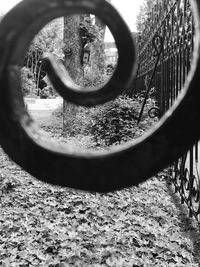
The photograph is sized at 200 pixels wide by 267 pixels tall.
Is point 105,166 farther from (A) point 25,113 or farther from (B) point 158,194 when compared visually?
(B) point 158,194

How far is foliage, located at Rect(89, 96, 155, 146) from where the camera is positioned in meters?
6.51

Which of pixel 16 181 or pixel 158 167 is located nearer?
pixel 158 167

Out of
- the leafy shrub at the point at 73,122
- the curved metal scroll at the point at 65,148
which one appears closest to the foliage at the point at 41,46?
the leafy shrub at the point at 73,122

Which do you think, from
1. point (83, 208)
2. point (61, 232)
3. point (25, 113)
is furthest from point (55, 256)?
point (25, 113)

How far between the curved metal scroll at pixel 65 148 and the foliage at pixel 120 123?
5.70m

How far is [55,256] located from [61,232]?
0.36 meters

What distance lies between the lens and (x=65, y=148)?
0.48 meters

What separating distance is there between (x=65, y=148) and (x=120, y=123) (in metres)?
6.34

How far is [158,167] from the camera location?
0.47 metres

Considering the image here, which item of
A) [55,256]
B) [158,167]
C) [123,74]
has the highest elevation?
[123,74]

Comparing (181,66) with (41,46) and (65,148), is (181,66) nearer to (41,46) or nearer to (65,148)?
(65,148)

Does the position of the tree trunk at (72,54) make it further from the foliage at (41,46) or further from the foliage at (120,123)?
the foliage at (41,46)

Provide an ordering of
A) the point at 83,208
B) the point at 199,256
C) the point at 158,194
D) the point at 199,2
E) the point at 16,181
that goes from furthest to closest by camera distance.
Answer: the point at 16,181
the point at 158,194
the point at 83,208
the point at 199,256
the point at 199,2

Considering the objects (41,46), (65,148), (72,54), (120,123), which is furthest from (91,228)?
(41,46)
